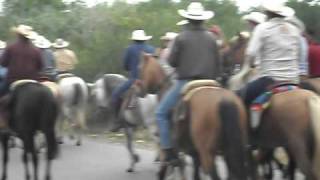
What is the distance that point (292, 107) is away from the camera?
8.37 m

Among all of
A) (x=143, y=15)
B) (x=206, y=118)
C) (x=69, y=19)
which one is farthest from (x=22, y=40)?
(x=69, y=19)

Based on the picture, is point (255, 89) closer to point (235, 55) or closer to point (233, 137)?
point (233, 137)

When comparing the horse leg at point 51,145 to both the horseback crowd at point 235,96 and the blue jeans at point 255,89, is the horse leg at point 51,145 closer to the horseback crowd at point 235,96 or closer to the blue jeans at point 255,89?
the horseback crowd at point 235,96

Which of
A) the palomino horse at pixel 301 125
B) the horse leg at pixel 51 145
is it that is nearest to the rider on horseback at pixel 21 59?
the horse leg at pixel 51 145

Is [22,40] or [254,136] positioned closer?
[254,136]

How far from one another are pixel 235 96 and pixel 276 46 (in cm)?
80

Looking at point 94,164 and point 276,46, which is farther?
point 94,164

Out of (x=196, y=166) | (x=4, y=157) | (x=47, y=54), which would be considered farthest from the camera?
(x=47, y=54)

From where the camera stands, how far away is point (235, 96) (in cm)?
889

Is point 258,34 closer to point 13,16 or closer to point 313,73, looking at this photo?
point 313,73

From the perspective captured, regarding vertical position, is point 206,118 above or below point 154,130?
above

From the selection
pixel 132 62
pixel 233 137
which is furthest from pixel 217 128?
pixel 132 62

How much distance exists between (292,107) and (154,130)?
14.8 feet

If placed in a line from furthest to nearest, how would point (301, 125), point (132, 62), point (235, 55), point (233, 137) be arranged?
point (132, 62)
point (235, 55)
point (233, 137)
point (301, 125)
